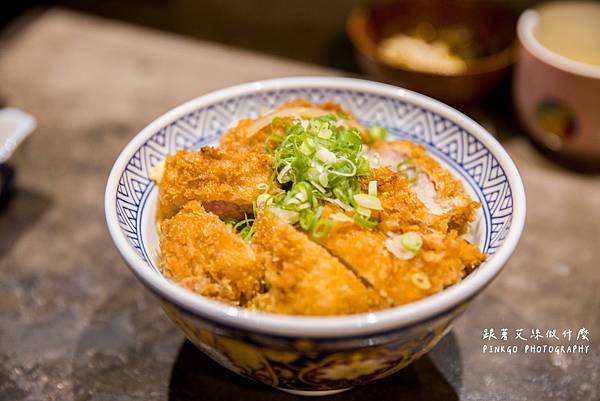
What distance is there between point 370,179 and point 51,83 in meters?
2.21

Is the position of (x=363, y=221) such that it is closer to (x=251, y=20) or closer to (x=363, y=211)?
(x=363, y=211)

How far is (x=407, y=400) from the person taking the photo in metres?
1.55

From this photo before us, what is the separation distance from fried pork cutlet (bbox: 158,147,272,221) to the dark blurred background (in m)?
1.90

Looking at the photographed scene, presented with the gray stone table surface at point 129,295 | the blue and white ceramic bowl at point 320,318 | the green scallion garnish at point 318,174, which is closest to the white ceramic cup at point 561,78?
the gray stone table surface at point 129,295

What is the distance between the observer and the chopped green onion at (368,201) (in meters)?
1.37

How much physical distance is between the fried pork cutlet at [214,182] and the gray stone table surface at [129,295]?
47cm

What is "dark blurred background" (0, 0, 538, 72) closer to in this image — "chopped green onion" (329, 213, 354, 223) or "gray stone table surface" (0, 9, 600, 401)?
"gray stone table surface" (0, 9, 600, 401)

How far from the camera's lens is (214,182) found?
4.88 feet

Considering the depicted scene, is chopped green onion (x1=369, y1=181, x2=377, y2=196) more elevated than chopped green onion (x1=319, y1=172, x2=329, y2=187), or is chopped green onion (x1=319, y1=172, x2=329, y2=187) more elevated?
chopped green onion (x1=319, y1=172, x2=329, y2=187)

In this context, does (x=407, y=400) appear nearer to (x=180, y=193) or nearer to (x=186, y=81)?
(x=180, y=193)

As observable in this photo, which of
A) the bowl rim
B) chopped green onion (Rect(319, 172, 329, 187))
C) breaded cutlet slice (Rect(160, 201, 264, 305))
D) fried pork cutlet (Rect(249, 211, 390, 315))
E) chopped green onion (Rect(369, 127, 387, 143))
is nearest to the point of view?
the bowl rim

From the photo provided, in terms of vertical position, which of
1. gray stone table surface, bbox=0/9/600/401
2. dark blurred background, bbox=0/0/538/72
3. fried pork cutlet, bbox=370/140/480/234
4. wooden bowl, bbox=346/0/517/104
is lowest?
gray stone table surface, bbox=0/9/600/401

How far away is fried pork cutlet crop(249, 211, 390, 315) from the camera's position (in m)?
1.17

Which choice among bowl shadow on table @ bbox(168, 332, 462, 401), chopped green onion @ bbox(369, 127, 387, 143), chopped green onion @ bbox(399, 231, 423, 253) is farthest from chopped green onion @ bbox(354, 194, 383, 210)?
bowl shadow on table @ bbox(168, 332, 462, 401)
